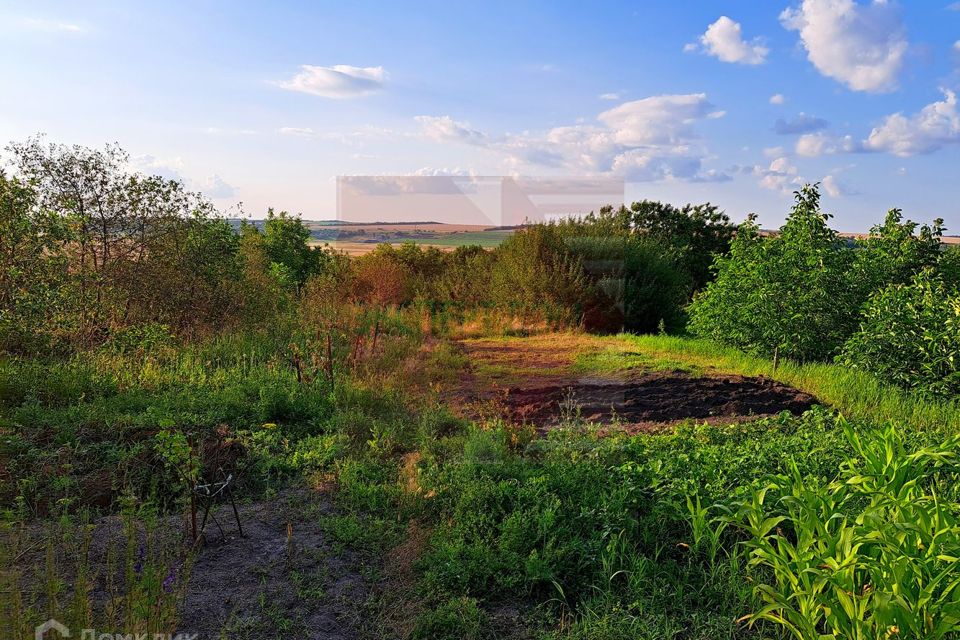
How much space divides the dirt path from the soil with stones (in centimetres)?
281

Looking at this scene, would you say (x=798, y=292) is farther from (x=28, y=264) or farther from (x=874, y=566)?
(x=28, y=264)

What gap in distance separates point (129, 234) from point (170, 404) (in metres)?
3.96

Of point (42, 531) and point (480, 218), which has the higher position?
point (480, 218)

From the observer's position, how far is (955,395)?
648cm

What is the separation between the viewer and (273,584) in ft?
10.2

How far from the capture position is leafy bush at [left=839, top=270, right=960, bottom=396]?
6566 millimetres

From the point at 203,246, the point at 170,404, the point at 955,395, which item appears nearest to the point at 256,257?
the point at 203,246

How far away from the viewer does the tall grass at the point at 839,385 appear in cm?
620

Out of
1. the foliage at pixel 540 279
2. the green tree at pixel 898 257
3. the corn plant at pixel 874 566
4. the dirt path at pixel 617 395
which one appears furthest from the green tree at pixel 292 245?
the corn plant at pixel 874 566

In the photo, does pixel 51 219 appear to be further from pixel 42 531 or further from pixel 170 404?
pixel 42 531

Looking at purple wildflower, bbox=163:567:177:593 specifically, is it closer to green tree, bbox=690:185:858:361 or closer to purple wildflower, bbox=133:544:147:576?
purple wildflower, bbox=133:544:147:576

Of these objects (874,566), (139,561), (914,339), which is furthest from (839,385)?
(139,561)

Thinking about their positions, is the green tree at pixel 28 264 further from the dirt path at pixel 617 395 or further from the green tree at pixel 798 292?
the green tree at pixel 798 292

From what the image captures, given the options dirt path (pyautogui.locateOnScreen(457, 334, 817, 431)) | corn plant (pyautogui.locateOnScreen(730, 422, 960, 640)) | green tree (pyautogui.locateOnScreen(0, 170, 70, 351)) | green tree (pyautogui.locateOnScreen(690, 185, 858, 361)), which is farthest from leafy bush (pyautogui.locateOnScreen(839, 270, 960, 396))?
green tree (pyautogui.locateOnScreen(0, 170, 70, 351))
